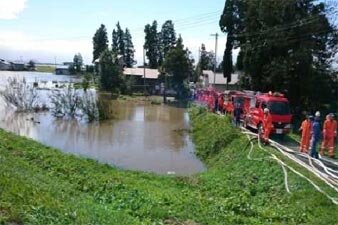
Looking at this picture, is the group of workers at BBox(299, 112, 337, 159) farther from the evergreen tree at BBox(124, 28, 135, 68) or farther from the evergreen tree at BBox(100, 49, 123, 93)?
the evergreen tree at BBox(124, 28, 135, 68)

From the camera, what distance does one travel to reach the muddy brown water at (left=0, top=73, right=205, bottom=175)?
2703 centimetres

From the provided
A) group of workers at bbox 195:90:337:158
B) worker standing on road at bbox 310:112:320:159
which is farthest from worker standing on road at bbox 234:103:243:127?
worker standing on road at bbox 310:112:320:159

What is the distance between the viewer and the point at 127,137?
3725cm

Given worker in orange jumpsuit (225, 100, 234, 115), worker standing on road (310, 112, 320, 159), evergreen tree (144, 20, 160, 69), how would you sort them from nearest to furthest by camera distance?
worker standing on road (310, 112, 320, 159)
worker in orange jumpsuit (225, 100, 234, 115)
evergreen tree (144, 20, 160, 69)

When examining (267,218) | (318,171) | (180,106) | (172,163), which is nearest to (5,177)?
(267,218)

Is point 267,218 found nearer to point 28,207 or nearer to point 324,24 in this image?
point 28,207

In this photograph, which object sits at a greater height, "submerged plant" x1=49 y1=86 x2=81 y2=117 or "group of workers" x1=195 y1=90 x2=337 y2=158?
"group of workers" x1=195 y1=90 x2=337 y2=158

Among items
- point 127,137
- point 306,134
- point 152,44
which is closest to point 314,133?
point 306,134

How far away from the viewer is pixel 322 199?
1317cm

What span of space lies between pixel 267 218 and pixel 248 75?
1194 inches

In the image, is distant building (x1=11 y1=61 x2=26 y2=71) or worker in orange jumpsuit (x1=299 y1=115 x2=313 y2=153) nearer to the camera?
worker in orange jumpsuit (x1=299 y1=115 x2=313 y2=153)

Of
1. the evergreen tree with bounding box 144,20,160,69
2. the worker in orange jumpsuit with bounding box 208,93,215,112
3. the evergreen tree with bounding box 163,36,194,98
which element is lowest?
the worker in orange jumpsuit with bounding box 208,93,215,112

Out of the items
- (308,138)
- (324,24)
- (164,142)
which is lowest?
(164,142)

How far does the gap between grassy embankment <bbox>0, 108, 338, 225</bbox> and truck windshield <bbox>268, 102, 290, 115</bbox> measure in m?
3.83
